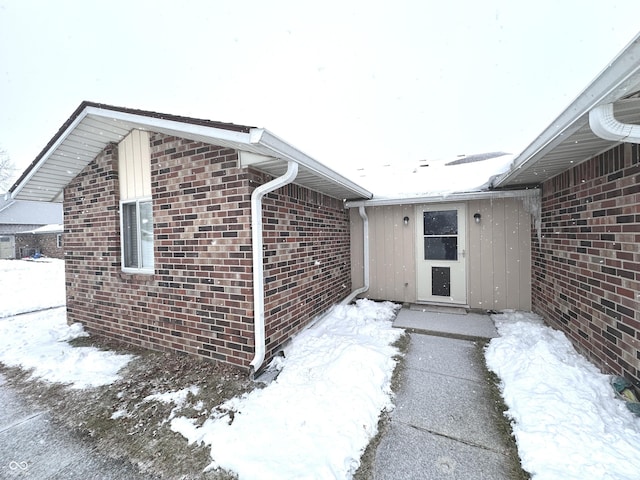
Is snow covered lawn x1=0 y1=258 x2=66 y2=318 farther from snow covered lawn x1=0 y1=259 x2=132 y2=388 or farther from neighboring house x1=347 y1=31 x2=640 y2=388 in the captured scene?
neighboring house x1=347 y1=31 x2=640 y2=388

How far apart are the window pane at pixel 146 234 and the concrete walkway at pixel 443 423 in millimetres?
3722

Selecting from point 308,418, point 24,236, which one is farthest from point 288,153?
point 24,236

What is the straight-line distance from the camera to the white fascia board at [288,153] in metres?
2.41

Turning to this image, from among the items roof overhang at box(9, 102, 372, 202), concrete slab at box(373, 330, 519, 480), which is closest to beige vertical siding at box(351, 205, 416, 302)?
roof overhang at box(9, 102, 372, 202)

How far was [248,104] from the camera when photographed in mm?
26141

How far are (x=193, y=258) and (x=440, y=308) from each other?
4534 millimetres

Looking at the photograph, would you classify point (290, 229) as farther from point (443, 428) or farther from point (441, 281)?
point (441, 281)

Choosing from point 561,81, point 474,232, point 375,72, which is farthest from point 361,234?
point 561,81

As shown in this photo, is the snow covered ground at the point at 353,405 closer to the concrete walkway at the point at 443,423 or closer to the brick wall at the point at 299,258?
the concrete walkway at the point at 443,423

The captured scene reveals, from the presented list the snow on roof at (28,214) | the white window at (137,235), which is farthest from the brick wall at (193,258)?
the snow on roof at (28,214)

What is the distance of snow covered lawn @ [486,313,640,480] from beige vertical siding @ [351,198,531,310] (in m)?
1.81

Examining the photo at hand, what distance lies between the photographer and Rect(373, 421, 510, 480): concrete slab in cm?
189

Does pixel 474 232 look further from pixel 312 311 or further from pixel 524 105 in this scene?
pixel 524 105

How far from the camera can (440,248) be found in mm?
5582
